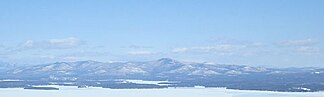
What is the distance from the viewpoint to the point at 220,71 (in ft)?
597

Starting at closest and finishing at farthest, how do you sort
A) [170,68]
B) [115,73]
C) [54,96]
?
1. [54,96]
2. [115,73]
3. [170,68]

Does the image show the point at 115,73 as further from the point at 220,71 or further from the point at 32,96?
the point at 32,96

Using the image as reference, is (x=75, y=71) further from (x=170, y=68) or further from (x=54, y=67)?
(x=170, y=68)

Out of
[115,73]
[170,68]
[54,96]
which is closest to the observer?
[54,96]

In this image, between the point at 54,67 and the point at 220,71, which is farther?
the point at 54,67

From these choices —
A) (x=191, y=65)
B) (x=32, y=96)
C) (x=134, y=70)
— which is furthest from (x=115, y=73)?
(x=32, y=96)

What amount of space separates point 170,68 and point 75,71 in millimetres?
34077

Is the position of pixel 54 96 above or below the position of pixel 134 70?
below

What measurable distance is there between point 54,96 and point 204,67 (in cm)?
12462

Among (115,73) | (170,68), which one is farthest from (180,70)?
(115,73)

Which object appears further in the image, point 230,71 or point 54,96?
point 230,71

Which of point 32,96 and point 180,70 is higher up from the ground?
point 180,70

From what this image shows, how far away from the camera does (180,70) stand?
178875 mm

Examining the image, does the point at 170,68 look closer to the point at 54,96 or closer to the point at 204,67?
the point at 204,67
